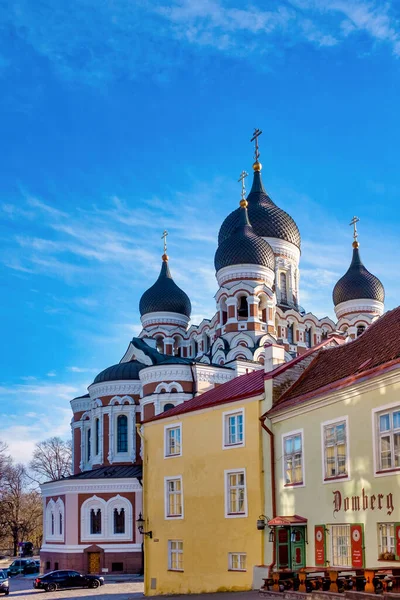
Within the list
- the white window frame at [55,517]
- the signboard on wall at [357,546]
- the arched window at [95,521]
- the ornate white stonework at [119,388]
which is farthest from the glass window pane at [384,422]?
the ornate white stonework at [119,388]

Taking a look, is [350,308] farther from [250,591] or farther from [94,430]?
[250,591]

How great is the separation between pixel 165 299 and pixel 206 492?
35.9 m

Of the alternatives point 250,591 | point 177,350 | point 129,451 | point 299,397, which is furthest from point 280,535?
point 177,350

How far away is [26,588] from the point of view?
41.9 metres

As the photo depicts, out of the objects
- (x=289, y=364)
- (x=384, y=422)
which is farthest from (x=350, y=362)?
(x=384, y=422)

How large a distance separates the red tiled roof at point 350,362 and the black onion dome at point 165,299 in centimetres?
3612

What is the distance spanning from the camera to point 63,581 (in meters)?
38.9

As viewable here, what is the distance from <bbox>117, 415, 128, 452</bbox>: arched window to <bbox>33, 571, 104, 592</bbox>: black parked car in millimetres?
13821

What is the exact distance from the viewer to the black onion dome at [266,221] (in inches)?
2386

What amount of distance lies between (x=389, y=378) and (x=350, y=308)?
4444 cm

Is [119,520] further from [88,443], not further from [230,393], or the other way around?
[230,393]

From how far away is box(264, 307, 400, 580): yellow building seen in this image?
60.8 ft

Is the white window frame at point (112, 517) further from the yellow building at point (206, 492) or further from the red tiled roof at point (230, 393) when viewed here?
the red tiled roof at point (230, 393)

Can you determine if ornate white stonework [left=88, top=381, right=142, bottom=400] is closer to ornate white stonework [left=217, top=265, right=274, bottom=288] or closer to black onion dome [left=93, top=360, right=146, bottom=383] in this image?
black onion dome [left=93, top=360, right=146, bottom=383]
